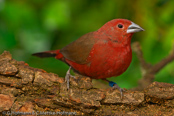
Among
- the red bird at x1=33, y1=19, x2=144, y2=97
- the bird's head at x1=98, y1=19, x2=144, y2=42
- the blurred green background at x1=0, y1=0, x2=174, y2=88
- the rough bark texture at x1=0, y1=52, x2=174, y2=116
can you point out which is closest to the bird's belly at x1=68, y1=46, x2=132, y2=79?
the red bird at x1=33, y1=19, x2=144, y2=97

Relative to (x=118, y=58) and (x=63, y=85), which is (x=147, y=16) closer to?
(x=118, y=58)

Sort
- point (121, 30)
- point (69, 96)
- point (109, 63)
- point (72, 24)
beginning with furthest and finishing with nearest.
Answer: point (72, 24) < point (121, 30) < point (109, 63) < point (69, 96)

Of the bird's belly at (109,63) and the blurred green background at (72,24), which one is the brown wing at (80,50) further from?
the blurred green background at (72,24)

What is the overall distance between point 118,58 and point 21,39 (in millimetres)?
1716

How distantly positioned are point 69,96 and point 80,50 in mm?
983

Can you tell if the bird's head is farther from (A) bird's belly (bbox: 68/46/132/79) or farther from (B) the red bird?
(A) bird's belly (bbox: 68/46/132/79)

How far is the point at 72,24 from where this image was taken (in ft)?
15.1

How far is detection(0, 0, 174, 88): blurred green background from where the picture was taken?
432 centimetres

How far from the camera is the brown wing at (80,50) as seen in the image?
11.9ft

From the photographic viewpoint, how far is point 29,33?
4.41 metres

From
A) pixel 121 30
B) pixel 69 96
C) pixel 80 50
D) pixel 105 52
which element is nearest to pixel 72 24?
pixel 80 50

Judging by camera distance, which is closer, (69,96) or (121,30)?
(69,96)

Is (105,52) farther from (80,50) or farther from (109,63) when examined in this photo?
(80,50)

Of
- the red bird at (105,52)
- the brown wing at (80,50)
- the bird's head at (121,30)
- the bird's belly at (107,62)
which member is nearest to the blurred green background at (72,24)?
the brown wing at (80,50)
